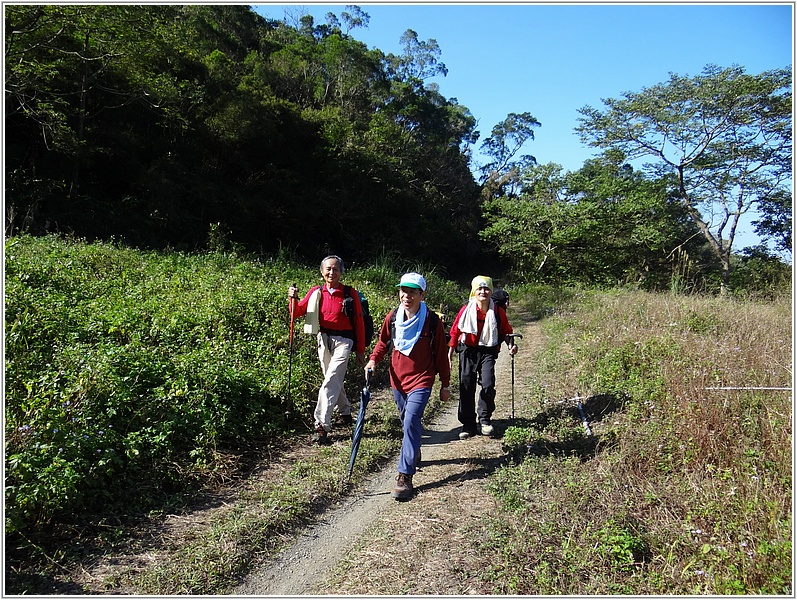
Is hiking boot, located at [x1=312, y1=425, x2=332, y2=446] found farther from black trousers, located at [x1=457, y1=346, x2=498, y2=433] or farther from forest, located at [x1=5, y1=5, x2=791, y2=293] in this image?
forest, located at [x1=5, y1=5, x2=791, y2=293]

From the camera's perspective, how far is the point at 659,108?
19.8 metres

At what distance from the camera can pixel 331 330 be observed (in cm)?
544

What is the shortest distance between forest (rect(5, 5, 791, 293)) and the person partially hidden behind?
1035 cm

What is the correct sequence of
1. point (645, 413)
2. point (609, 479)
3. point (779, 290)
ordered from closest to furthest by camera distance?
point (609, 479), point (645, 413), point (779, 290)

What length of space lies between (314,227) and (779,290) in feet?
56.6

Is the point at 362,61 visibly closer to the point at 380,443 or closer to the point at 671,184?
the point at 671,184

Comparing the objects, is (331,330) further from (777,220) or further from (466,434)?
(777,220)

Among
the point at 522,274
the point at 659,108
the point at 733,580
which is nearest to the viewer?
the point at 733,580

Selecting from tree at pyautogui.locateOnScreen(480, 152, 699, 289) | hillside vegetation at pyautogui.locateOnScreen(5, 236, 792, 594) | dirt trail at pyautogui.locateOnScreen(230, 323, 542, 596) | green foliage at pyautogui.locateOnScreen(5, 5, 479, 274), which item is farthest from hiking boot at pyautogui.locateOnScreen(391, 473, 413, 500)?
tree at pyautogui.locateOnScreen(480, 152, 699, 289)

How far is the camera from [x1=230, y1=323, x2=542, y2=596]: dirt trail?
3.21 meters

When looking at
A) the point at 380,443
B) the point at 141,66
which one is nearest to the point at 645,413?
the point at 380,443

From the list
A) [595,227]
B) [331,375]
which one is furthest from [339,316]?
[595,227]

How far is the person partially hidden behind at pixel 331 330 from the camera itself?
533 centimetres

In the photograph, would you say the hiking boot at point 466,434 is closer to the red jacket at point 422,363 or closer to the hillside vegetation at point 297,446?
the hillside vegetation at point 297,446
